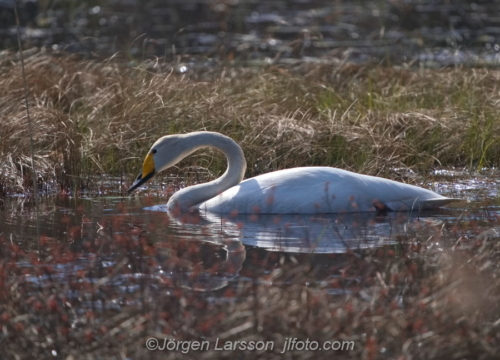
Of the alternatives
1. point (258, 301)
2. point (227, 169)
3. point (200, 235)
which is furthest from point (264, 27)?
point (258, 301)

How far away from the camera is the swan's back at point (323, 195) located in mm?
7270

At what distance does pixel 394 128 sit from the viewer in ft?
31.5

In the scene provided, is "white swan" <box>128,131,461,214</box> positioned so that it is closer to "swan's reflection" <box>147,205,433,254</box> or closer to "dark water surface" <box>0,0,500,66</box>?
"swan's reflection" <box>147,205,433,254</box>

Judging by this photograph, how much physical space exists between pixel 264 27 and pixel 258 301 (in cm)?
1574

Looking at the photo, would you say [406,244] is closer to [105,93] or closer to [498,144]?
[498,144]

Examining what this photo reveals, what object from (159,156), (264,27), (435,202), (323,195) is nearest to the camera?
(323,195)

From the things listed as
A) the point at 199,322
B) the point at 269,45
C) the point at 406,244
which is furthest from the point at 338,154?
the point at 269,45

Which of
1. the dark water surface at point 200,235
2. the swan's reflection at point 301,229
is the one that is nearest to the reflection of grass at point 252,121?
the dark water surface at point 200,235

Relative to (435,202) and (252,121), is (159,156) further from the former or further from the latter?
(435,202)

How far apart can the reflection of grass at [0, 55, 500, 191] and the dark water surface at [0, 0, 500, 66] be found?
2.68 metres

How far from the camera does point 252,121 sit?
966 cm

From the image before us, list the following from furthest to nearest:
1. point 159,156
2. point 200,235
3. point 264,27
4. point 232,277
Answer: point 264,27 < point 159,156 < point 200,235 < point 232,277

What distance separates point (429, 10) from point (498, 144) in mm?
12589

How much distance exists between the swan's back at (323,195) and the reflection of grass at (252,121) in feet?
4.15
